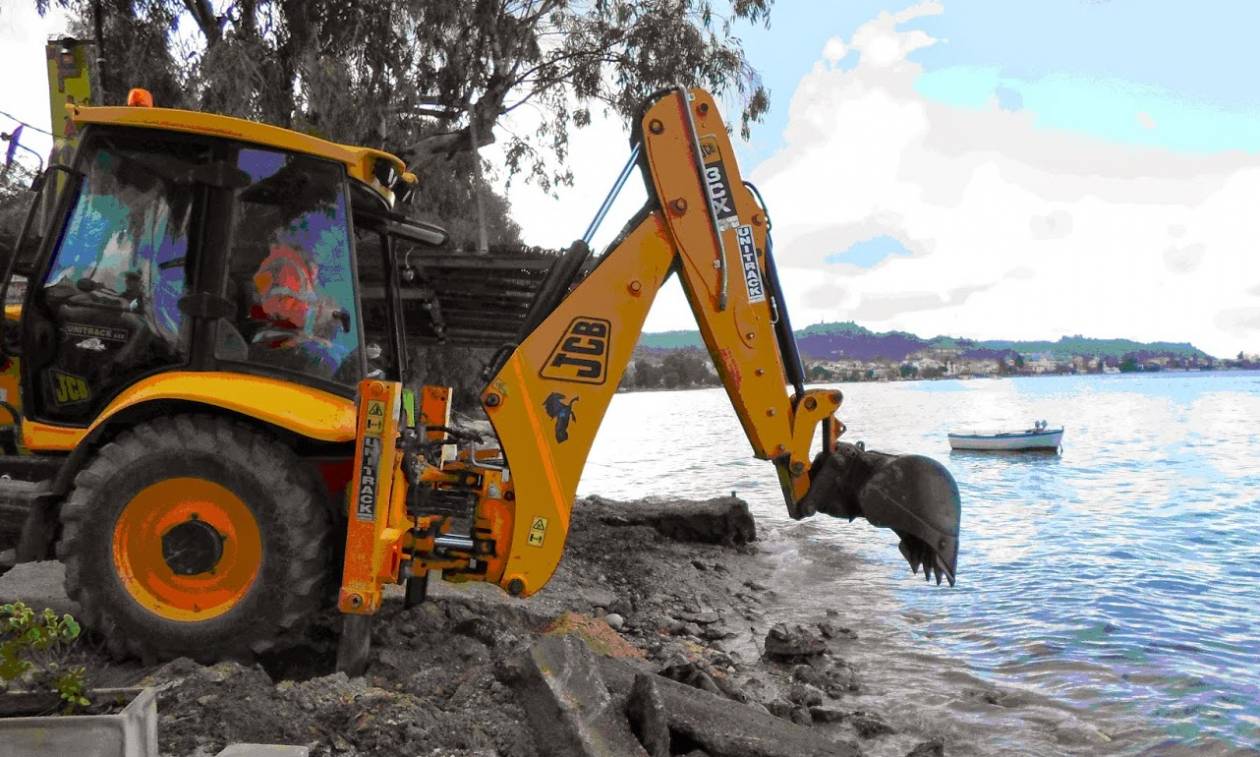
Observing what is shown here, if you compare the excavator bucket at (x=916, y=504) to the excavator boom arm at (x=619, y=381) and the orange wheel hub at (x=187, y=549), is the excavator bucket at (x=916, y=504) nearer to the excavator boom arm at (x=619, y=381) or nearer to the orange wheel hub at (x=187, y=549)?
the excavator boom arm at (x=619, y=381)

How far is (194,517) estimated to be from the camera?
12.7 feet

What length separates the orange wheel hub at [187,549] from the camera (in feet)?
12.6

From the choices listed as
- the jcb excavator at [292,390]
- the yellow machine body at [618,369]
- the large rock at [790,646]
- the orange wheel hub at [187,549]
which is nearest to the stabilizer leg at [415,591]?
the jcb excavator at [292,390]

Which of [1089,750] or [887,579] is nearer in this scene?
[1089,750]

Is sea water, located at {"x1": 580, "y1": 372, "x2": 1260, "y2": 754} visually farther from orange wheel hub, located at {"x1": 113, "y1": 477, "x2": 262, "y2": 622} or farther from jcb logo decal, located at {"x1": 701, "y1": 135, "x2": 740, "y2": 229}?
orange wheel hub, located at {"x1": 113, "y1": 477, "x2": 262, "y2": 622}

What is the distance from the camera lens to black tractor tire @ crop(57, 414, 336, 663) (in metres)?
3.78

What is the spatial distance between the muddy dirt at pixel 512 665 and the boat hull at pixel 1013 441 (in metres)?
21.6

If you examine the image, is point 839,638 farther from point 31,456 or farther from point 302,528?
point 31,456

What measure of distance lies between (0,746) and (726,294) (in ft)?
10.6

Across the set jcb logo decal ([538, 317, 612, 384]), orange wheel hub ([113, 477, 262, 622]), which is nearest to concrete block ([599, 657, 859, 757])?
jcb logo decal ([538, 317, 612, 384])

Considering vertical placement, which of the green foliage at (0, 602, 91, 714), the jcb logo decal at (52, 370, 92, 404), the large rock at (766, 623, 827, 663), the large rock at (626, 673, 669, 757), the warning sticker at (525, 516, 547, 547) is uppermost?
the jcb logo decal at (52, 370, 92, 404)

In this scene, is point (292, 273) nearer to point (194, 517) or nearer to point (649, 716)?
point (194, 517)

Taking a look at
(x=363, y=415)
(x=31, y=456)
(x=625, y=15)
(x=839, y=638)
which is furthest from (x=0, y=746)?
(x=625, y=15)

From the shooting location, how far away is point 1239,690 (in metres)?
6.43
